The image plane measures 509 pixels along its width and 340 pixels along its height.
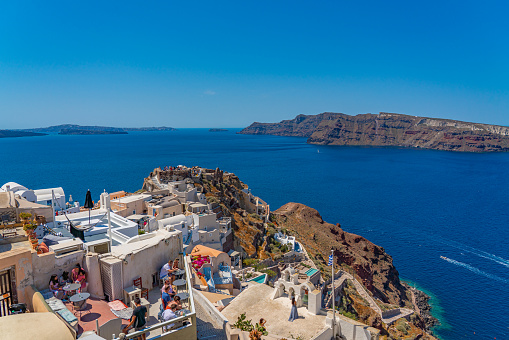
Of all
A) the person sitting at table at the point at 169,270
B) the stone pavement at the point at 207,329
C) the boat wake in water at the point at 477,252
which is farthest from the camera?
the boat wake in water at the point at 477,252

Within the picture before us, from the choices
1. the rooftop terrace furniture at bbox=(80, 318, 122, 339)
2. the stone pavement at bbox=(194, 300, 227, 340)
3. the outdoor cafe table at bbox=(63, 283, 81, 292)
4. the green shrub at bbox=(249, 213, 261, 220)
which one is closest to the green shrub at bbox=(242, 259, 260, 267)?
the green shrub at bbox=(249, 213, 261, 220)

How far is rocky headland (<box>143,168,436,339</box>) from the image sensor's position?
3580cm

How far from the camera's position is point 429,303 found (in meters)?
46.8

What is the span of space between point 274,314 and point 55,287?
35.7 feet

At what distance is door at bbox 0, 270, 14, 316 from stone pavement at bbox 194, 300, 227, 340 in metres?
5.65

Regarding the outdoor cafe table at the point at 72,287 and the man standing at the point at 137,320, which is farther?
the outdoor cafe table at the point at 72,287

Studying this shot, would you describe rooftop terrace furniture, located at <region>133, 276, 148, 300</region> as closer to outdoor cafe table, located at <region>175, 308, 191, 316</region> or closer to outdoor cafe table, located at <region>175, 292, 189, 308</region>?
outdoor cafe table, located at <region>175, 292, 189, 308</region>

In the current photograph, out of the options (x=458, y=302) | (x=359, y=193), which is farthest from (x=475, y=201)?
(x=458, y=302)

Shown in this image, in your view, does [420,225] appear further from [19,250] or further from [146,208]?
[19,250]

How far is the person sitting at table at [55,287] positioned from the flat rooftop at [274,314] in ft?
28.5

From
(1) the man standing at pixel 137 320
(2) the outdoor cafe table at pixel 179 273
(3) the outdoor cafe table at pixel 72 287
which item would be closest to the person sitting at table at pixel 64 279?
(3) the outdoor cafe table at pixel 72 287

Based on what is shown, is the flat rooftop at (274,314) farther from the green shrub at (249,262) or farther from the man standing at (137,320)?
the green shrub at (249,262)

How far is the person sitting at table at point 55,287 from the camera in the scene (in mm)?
10227

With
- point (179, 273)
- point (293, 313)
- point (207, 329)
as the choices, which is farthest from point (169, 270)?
point (293, 313)
